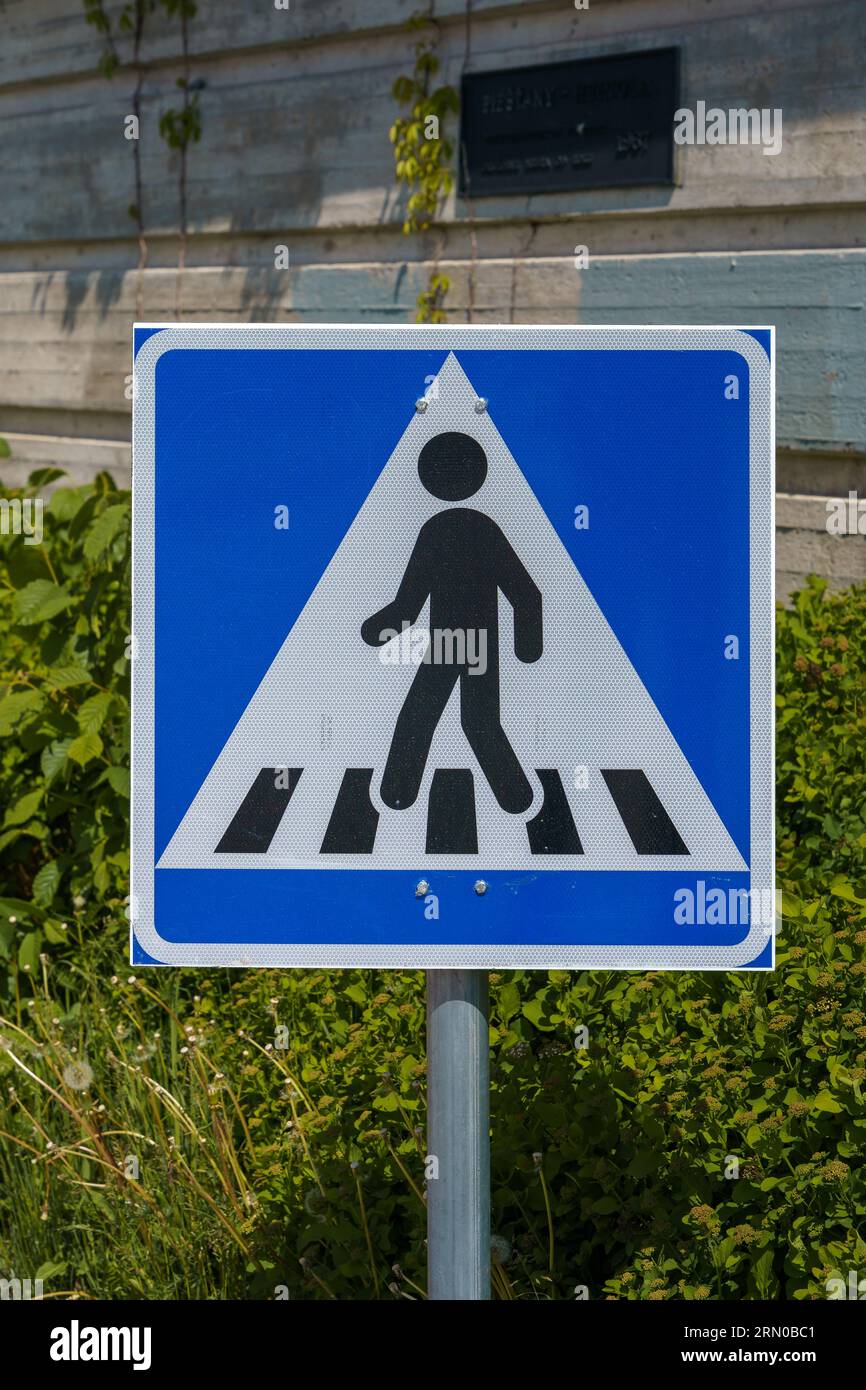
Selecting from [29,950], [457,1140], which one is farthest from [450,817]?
[29,950]

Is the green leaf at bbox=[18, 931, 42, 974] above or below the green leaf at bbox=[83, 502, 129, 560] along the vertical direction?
below

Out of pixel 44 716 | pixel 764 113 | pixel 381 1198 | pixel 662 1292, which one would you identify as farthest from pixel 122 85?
pixel 662 1292

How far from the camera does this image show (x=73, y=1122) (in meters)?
3.28

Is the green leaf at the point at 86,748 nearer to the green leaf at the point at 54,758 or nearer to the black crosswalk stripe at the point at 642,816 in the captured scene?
the green leaf at the point at 54,758

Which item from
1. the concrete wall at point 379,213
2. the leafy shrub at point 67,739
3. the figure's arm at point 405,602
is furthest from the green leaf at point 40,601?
the figure's arm at point 405,602

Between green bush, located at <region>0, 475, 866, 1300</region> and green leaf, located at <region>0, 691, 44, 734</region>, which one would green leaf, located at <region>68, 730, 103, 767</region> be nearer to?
green bush, located at <region>0, 475, 866, 1300</region>

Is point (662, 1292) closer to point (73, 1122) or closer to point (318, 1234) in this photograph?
point (318, 1234)

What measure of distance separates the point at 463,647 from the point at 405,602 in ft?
0.28

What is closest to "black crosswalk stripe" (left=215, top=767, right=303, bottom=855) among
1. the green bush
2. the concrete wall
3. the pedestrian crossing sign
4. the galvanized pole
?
the pedestrian crossing sign

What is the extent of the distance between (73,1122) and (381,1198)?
0.91m

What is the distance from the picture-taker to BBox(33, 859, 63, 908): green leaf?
392 cm

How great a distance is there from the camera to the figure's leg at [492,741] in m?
1.66

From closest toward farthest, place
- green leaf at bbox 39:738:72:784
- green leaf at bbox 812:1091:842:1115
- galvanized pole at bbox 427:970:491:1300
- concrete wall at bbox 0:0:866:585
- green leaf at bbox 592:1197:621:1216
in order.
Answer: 1. galvanized pole at bbox 427:970:491:1300
2. green leaf at bbox 812:1091:842:1115
3. green leaf at bbox 592:1197:621:1216
4. green leaf at bbox 39:738:72:784
5. concrete wall at bbox 0:0:866:585

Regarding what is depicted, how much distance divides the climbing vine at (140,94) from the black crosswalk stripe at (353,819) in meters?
5.29
